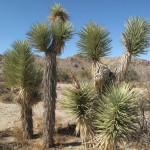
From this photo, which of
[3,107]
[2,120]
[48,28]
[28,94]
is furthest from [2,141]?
[3,107]

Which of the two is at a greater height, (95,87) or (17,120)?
(95,87)

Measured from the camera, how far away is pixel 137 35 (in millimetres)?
7867

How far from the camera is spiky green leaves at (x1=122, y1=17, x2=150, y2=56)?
25.9 ft

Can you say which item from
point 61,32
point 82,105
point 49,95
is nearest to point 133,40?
point 82,105

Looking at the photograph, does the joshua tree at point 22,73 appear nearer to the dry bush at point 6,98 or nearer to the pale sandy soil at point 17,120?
the pale sandy soil at point 17,120

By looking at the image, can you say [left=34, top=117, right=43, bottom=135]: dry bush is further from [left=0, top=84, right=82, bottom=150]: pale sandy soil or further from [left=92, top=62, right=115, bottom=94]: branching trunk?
[left=92, top=62, right=115, bottom=94]: branching trunk

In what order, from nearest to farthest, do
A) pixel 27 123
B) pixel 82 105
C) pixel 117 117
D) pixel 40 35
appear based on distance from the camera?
pixel 117 117
pixel 82 105
pixel 40 35
pixel 27 123

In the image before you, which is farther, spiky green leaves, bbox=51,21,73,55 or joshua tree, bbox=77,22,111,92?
spiky green leaves, bbox=51,21,73,55

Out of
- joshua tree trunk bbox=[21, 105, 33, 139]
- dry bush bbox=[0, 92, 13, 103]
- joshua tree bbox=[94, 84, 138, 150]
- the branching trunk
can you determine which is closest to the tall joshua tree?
joshua tree trunk bbox=[21, 105, 33, 139]

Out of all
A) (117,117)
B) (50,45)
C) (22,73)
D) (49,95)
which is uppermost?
(50,45)

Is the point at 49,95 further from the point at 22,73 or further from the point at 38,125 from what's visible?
the point at 38,125

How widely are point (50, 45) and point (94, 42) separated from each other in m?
2.50

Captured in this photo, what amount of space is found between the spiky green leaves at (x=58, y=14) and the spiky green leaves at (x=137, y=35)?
116 inches

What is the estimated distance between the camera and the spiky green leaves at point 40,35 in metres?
9.39
